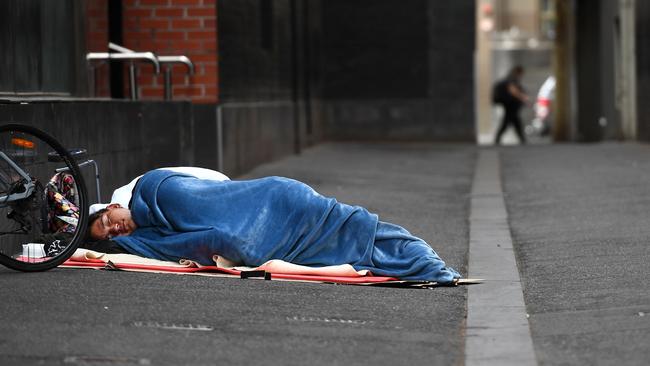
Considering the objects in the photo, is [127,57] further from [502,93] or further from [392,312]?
[502,93]

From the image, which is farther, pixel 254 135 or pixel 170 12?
pixel 254 135

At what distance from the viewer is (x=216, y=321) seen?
6.26 m

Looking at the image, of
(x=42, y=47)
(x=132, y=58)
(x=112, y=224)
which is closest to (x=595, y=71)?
(x=132, y=58)

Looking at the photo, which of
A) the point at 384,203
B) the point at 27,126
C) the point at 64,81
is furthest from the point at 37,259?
the point at 384,203

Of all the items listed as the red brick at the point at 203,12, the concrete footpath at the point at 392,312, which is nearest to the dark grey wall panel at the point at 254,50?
the red brick at the point at 203,12

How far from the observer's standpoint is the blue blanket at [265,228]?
25.7 ft

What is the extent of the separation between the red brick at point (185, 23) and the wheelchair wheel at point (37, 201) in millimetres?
7069

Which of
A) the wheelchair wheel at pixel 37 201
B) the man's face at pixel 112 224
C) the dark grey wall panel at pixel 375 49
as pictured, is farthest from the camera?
the dark grey wall panel at pixel 375 49

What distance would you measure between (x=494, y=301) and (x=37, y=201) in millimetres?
2523

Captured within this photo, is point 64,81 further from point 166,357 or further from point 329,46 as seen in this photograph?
point 329,46

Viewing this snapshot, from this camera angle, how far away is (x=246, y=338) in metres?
5.89

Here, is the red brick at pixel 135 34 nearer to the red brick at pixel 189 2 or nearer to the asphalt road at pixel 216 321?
the red brick at pixel 189 2

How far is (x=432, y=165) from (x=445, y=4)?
24.7 feet

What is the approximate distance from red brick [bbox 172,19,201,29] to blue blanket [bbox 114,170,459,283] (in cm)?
690
